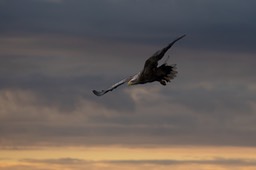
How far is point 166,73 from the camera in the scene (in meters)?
57.5

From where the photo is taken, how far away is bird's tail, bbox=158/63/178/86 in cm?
5725

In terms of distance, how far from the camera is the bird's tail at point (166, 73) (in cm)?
5725

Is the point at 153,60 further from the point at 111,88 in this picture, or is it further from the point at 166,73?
the point at 111,88

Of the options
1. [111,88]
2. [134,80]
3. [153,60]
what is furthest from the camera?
[111,88]

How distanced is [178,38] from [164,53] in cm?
171

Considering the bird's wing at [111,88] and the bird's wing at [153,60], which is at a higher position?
the bird's wing at [111,88]

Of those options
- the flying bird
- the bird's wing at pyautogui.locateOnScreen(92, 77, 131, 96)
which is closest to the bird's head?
the flying bird

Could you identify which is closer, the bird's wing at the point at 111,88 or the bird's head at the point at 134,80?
the bird's head at the point at 134,80

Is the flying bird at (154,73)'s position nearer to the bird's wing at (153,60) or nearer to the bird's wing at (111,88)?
the bird's wing at (153,60)

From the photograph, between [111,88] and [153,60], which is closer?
[153,60]

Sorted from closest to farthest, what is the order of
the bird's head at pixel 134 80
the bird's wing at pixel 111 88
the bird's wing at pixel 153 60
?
the bird's wing at pixel 153 60
the bird's head at pixel 134 80
the bird's wing at pixel 111 88

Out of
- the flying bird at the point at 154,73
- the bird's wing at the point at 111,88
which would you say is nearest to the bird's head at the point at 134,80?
the flying bird at the point at 154,73

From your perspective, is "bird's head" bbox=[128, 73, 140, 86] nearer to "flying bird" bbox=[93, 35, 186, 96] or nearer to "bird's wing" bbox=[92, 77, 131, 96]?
"flying bird" bbox=[93, 35, 186, 96]

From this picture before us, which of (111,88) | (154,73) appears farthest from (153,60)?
(111,88)
